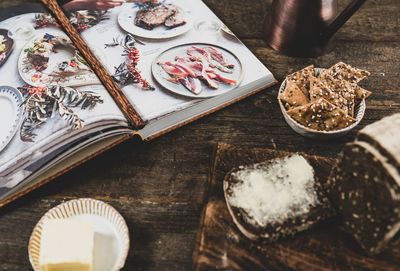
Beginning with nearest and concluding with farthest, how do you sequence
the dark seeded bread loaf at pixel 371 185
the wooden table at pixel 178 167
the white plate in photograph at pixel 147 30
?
the dark seeded bread loaf at pixel 371 185, the wooden table at pixel 178 167, the white plate in photograph at pixel 147 30

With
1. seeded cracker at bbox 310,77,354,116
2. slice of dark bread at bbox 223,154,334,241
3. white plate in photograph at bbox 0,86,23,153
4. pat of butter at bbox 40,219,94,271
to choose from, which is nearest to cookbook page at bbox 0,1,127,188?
white plate in photograph at bbox 0,86,23,153

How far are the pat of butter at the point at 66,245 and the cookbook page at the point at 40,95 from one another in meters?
0.13

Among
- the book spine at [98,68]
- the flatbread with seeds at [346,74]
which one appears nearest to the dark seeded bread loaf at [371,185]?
the flatbread with seeds at [346,74]

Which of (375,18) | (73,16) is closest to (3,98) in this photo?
(73,16)

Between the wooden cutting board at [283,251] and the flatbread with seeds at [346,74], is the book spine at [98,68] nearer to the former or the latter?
the wooden cutting board at [283,251]

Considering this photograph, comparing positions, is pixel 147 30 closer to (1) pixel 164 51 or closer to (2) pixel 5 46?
(1) pixel 164 51

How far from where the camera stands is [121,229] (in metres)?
0.75

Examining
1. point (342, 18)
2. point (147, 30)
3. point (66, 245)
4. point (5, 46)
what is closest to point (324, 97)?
point (342, 18)

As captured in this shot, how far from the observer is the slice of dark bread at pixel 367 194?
629mm

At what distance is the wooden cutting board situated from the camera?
27.8 inches

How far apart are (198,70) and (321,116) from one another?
26cm

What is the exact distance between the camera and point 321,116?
85 cm

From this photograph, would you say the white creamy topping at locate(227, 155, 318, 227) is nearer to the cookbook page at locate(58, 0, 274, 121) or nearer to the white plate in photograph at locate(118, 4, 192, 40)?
the cookbook page at locate(58, 0, 274, 121)

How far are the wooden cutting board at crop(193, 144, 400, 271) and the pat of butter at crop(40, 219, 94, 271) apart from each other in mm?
166
